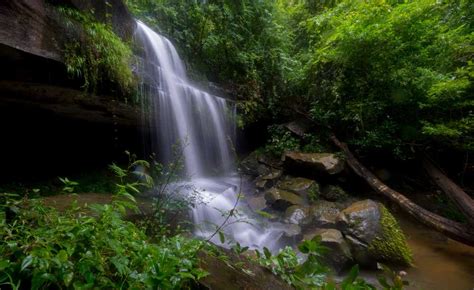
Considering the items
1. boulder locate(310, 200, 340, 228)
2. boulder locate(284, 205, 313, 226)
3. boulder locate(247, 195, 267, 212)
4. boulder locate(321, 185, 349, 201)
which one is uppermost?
boulder locate(321, 185, 349, 201)

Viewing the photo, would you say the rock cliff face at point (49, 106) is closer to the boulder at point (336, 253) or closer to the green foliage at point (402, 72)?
the boulder at point (336, 253)

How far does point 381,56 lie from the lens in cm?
652

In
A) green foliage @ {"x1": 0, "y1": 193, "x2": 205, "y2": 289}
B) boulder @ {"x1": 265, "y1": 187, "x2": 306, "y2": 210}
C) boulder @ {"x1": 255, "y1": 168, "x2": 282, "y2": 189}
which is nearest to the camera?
green foliage @ {"x1": 0, "y1": 193, "x2": 205, "y2": 289}

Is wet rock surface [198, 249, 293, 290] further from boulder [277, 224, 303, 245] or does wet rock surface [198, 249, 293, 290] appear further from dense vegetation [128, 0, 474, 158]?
dense vegetation [128, 0, 474, 158]

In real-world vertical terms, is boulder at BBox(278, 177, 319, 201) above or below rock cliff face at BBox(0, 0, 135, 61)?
below

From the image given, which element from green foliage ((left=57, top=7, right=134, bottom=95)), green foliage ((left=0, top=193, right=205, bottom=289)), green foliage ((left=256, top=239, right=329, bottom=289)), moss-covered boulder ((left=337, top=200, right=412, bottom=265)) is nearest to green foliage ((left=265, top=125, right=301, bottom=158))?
moss-covered boulder ((left=337, top=200, right=412, bottom=265))

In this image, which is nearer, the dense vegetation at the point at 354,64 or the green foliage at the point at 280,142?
the dense vegetation at the point at 354,64

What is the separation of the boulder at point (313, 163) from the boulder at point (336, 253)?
2456 millimetres

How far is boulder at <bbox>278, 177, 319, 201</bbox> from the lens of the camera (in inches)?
248

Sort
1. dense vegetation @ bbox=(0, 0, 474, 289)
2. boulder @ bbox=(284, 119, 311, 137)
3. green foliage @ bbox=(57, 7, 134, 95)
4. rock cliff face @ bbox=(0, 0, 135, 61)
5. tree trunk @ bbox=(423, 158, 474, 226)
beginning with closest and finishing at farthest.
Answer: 1. dense vegetation @ bbox=(0, 0, 474, 289)
2. rock cliff face @ bbox=(0, 0, 135, 61)
3. green foliage @ bbox=(57, 7, 134, 95)
4. tree trunk @ bbox=(423, 158, 474, 226)
5. boulder @ bbox=(284, 119, 311, 137)

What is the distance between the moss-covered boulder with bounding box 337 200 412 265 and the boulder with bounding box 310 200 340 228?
1.07 feet

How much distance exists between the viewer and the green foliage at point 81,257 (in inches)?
40.2

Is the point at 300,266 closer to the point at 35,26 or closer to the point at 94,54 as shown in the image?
the point at 35,26

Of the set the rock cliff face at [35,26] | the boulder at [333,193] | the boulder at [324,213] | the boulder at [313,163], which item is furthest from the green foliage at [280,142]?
the rock cliff face at [35,26]
